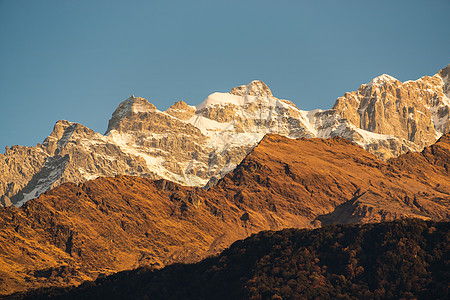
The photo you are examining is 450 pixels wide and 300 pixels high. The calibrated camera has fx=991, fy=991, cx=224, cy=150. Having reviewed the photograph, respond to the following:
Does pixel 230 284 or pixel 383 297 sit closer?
pixel 383 297

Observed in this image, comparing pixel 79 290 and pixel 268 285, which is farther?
pixel 79 290

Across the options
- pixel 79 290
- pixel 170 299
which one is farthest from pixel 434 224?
pixel 79 290

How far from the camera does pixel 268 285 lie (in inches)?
7146

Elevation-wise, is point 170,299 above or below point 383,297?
above

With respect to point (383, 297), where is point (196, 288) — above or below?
above

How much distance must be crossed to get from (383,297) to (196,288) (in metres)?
37.2

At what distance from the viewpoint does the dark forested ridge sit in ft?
583

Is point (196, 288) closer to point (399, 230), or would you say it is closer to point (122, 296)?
point (122, 296)

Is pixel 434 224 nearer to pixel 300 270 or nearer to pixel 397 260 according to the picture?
pixel 397 260

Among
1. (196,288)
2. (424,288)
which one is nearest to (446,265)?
(424,288)

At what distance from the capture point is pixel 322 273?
612 ft

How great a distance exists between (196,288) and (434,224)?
48.2 meters

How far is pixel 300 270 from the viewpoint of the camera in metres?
188

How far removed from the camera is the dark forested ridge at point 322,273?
178 metres
